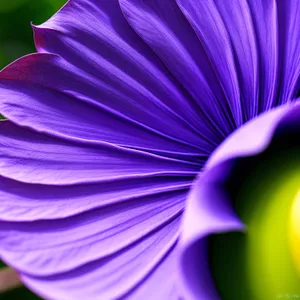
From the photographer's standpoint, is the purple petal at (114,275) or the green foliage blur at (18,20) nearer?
the purple petal at (114,275)

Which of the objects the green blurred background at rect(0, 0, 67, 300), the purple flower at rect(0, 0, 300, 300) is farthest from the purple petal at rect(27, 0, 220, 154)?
the green blurred background at rect(0, 0, 67, 300)

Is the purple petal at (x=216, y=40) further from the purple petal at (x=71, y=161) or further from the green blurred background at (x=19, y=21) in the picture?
the green blurred background at (x=19, y=21)

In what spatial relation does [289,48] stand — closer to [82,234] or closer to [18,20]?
[82,234]

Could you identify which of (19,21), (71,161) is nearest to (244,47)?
(71,161)

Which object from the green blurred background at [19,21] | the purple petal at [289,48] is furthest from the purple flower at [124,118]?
the green blurred background at [19,21]

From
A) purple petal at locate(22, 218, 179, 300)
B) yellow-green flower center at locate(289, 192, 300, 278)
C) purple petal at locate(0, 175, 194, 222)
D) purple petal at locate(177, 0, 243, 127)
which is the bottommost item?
purple petal at locate(22, 218, 179, 300)

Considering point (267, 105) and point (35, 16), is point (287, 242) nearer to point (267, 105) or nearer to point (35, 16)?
point (267, 105)

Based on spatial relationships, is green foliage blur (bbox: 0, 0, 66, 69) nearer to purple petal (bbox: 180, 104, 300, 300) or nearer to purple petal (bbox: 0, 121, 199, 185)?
purple petal (bbox: 0, 121, 199, 185)

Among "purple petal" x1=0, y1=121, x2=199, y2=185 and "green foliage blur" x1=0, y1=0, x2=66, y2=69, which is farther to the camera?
"green foliage blur" x1=0, y1=0, x2=66, y2=69
